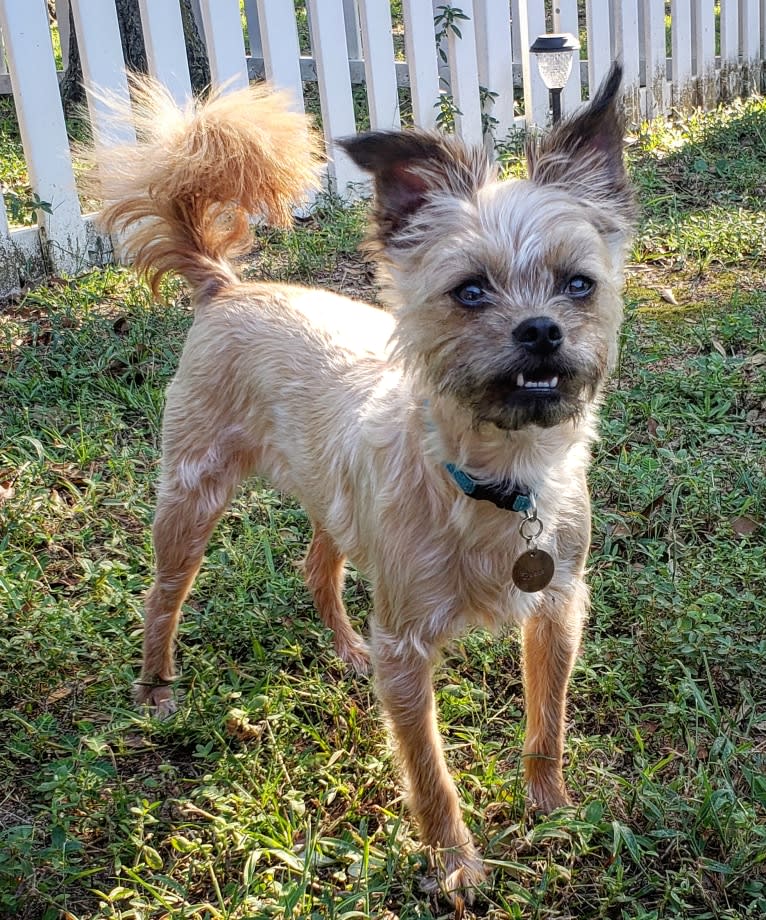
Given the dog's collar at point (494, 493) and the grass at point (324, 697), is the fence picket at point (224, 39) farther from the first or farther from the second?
the dog's collar at point (494, 493)

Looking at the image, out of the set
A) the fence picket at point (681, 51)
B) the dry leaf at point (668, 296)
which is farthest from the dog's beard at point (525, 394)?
the fence picket at point (681, 51)

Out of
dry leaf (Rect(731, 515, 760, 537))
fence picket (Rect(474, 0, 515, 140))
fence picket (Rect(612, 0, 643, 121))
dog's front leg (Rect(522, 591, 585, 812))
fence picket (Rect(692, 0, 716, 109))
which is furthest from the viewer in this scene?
fence picket (Rect(692, 0, 716, 109))

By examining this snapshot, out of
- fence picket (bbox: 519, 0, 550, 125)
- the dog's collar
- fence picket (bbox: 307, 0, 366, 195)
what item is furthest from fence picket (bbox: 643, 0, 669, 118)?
the dog's collar

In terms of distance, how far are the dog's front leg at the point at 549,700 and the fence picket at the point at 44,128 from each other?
4.27 m

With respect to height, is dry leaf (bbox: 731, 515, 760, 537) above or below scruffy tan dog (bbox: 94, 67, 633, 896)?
below

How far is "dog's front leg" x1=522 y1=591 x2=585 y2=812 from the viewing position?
2850 mm

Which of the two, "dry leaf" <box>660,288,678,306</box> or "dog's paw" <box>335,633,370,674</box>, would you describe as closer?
"dog's paw" <box>335,633,370,674</box>

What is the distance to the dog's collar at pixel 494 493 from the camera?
101 inches

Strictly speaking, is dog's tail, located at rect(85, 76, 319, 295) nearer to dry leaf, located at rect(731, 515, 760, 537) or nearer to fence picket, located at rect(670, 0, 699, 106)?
dry leaf, located at rect(731, 515, 760, 537)

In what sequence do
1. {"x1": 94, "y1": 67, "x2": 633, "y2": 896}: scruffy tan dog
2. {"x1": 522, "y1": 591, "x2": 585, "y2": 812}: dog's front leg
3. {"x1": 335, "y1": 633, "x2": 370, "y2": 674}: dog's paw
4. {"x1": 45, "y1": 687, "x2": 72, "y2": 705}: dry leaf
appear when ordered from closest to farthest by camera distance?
{"x1": 94, "y1": 67, "x2": 633, "y2": 896}: scruffy tan dog, {"x1": 522, "y1": 591, "x2": 585, "y2": 812}: dog's front leg, {"x1": 45, "y1": 687, "x2": 72, "y2": 705}: dry leaf, {"x1": 335, "y1": 633, "x2": 370, "y2": 674}: dog's paw

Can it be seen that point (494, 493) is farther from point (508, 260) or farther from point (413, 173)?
point (413, 173)

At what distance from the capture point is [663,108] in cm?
906

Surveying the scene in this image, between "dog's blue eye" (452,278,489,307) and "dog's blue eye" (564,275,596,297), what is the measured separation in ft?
0.67

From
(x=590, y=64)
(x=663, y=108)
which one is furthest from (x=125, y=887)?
(x=663, y=108)
